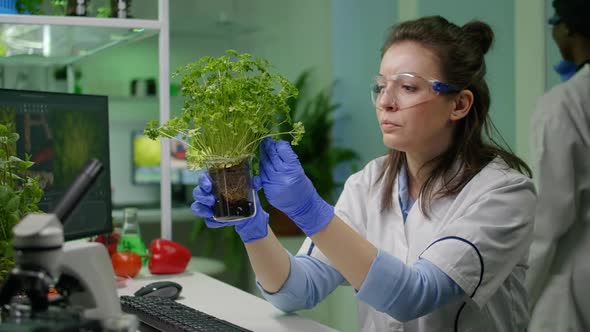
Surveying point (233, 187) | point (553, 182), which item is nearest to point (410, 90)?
point (233, 187)

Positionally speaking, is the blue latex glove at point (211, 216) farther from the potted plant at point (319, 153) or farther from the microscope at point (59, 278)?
the potted plant at point (319, 153)

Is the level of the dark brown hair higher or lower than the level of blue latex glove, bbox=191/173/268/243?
higher

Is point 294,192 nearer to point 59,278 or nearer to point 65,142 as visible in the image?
point 59,278

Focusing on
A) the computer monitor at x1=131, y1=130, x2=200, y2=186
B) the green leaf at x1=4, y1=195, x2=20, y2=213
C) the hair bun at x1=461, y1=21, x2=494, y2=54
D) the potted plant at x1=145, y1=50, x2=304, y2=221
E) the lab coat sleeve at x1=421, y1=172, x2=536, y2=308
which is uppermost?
the hair bun at x1=461, y1=21, x2=494, y2=54

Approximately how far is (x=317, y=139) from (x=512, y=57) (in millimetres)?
1809

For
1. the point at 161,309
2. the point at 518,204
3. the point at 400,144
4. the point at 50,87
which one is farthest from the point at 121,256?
the point at 50,87

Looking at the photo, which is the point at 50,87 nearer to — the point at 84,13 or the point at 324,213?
the point at 84,13

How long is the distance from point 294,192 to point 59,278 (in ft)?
2.03

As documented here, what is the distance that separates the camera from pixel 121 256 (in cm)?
196

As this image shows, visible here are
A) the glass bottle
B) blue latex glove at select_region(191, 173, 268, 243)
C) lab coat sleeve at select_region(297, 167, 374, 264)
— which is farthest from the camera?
the glass bottle

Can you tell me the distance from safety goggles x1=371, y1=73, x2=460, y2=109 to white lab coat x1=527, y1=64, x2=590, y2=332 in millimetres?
742

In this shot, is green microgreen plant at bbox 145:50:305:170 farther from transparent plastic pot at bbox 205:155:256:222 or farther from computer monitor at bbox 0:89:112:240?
computer monitor at bbox 0:89:112:240

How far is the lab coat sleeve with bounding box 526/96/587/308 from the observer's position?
211cm

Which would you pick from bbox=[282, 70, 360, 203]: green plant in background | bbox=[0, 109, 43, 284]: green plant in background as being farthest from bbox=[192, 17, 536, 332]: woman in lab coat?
bbox=[282, 70, 360, 203]: green plant in background
